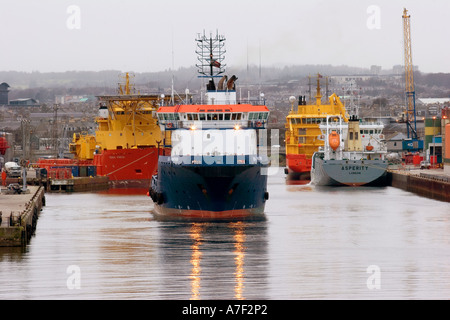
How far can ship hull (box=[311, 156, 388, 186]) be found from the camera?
330ft

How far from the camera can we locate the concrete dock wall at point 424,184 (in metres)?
80.1

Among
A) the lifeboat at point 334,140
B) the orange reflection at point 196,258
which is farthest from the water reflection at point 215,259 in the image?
the lifeboat at point 334,140

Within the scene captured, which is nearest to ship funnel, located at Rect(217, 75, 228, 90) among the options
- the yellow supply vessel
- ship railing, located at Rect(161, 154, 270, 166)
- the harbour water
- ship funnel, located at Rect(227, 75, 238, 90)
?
ship funnel, located at Rect(227, 75, 238, 90)

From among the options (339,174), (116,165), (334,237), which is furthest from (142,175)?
(334,237)

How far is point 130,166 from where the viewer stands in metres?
104

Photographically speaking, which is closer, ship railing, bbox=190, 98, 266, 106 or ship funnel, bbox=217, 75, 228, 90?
ship railing, bbox=190, 98, 266, 106

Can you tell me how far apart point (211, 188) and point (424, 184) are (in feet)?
131

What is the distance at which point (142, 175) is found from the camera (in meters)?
103

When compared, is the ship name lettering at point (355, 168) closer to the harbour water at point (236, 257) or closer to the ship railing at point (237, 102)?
the harbour water at point (236, 257)

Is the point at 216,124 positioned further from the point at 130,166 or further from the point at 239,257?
the point at 130,166

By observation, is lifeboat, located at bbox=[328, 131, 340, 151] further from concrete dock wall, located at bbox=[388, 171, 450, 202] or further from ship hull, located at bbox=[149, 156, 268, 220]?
ship hull, located at bbox=[149, 156, 268, 220]

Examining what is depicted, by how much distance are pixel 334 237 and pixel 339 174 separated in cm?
4983

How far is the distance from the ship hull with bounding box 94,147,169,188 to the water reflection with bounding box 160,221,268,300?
4736 cm
